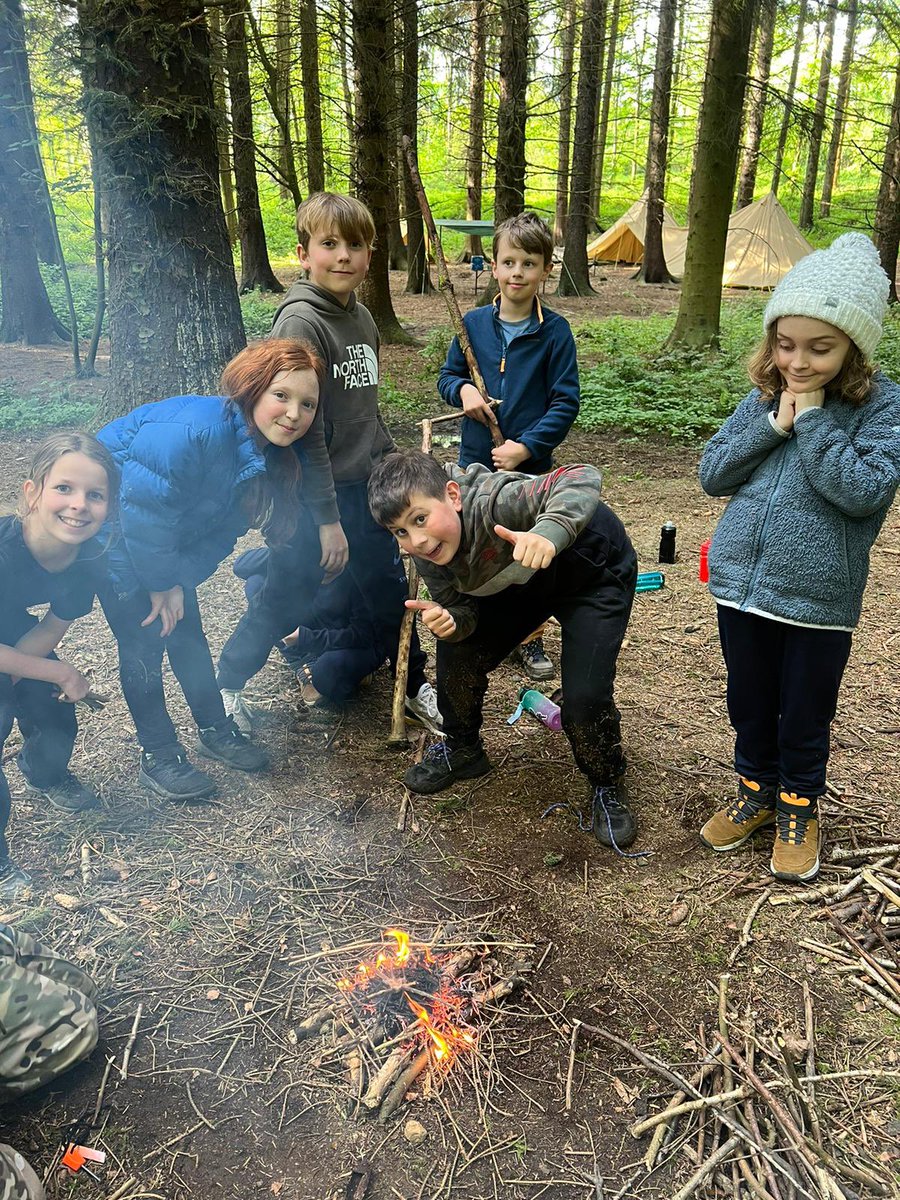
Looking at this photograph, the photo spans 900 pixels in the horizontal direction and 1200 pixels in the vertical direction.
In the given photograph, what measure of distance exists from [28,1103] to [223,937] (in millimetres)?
609

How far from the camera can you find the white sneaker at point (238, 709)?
341 cm

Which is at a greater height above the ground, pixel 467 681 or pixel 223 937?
pixel 467 681

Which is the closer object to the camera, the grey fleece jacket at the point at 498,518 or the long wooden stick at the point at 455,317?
the grey fleece jacket at the point at 498,518

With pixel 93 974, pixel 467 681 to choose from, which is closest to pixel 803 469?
pixel 467 681

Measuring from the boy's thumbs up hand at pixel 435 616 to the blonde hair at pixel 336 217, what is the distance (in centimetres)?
140

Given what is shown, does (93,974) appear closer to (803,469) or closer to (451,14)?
(803,469)

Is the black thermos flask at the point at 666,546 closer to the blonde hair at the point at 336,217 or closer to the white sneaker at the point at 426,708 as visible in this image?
the white sneaker at the point at 426,708

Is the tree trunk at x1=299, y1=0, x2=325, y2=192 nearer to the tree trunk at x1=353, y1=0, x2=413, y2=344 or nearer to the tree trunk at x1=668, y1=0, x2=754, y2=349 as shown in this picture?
the tree trunk at x1=353, y1=0, x2=413, y2=344

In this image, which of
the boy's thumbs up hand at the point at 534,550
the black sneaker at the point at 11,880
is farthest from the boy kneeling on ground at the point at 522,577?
the black sneaker at the point at 11,880

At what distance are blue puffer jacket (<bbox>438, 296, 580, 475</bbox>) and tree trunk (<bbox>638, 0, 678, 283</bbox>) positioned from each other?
37.0 ft

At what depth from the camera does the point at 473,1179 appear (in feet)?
5.81

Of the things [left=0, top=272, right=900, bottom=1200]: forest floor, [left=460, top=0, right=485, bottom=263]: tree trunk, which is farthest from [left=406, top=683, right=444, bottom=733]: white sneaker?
[left=460, top=0, right=485, bottom=263]: tree trunk

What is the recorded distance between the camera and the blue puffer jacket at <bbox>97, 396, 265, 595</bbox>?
2.53m

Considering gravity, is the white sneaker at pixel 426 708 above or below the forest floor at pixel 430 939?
above
